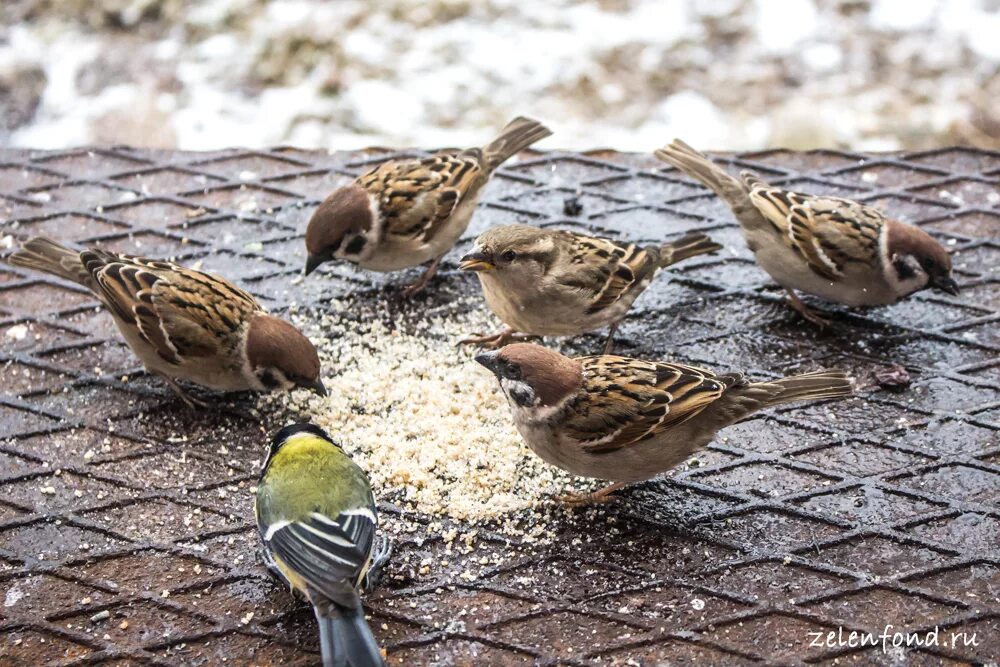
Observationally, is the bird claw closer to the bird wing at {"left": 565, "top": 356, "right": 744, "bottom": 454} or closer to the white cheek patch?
the bird wing at {"left": 565, "top": 356, "right": 744, "bottom": 454}

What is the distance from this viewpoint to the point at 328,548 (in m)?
3.11

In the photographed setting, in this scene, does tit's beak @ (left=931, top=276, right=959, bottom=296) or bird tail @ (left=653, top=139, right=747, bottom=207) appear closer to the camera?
tit's beak @ (left=931, top=276, right=959, bottom=296)

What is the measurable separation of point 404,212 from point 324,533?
1756 mm

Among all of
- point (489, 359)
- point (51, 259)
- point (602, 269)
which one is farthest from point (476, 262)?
point (51, 259)

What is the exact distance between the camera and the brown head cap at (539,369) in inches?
138

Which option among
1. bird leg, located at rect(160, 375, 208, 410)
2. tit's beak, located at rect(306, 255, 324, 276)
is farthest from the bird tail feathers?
bird leg, located at rect(160, 375, 208, 410)

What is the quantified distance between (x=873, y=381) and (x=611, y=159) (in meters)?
1.64

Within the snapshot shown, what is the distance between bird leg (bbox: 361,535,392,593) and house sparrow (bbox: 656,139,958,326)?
203 cm

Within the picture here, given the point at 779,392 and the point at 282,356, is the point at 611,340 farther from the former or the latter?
the point at 282,356

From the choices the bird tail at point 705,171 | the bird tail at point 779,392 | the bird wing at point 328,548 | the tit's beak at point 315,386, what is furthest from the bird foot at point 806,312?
A: the bird wing at point 328,548

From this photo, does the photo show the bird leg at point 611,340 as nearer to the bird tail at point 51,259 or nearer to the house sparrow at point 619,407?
the house sparrow at point 619,407

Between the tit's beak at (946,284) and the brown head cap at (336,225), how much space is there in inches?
89.6

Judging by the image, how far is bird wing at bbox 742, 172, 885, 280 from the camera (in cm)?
434

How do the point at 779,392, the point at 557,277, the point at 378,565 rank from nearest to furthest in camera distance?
the point at 378,565 → the point at 779,392 → the point at 557,277
